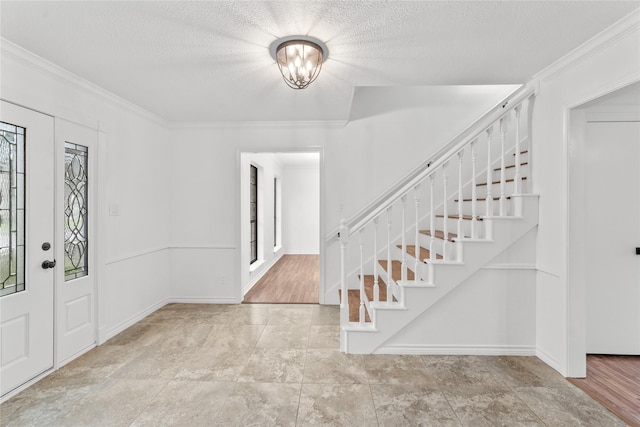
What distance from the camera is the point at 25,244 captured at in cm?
220

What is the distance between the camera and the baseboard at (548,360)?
2.39 m

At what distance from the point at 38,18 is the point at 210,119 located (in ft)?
6.86

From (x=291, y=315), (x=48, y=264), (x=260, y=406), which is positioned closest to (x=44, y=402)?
(x=48, y=264)

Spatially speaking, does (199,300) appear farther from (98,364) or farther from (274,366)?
(274,366)

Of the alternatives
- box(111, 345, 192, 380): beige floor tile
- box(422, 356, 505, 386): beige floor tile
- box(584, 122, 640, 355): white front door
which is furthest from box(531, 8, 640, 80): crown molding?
box(111, 345, 192, 380): beige floor tile

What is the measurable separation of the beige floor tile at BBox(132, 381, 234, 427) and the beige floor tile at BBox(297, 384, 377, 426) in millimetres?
544

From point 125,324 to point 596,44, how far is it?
459cm

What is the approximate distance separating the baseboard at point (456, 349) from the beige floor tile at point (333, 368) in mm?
283

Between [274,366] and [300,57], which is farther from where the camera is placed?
[274,366]

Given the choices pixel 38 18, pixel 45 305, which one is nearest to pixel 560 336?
pixel 45 305

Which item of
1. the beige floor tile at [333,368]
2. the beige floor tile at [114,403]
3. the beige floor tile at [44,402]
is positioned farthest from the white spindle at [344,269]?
the beige floor tile at [44,402]

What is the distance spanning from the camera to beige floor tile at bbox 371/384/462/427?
1.86 meters

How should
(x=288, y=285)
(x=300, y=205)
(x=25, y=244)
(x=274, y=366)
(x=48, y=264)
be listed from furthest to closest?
(x=300, y=205), (x=288, y=285), (x=274, y=366), (x=48, y=264), (x=25, y=244)

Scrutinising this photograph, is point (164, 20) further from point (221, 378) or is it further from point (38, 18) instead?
point (221, 378)
